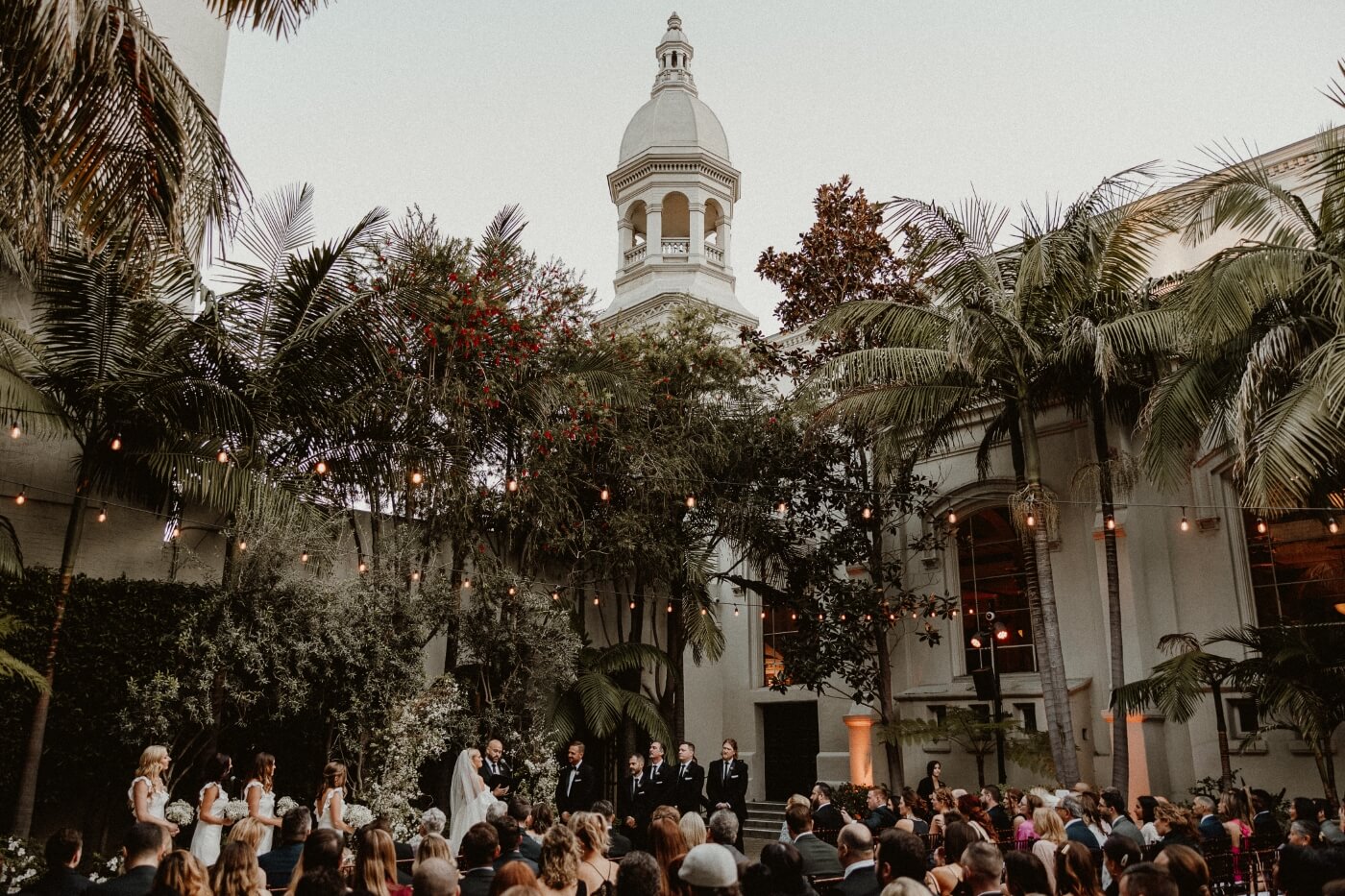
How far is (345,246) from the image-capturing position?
40.5 feet

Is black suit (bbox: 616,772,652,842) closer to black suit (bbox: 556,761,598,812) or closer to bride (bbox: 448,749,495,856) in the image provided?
black suit (bbox: 556,761,598,812)

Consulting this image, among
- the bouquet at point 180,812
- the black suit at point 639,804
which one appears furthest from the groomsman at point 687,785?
the bouquet at point 180,812

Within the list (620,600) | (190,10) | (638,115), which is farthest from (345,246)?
(638,115)

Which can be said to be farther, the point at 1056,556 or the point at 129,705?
the point at 1056,556

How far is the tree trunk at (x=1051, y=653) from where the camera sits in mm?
13078

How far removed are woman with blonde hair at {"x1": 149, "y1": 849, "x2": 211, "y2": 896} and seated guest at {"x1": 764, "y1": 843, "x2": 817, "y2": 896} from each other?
8.34 feet

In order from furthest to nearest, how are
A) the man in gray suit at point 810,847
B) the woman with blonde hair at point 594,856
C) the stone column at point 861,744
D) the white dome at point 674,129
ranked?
the white dome at point 674,129 → the stone column at point 861,744 → the man in gray suit at point 810,847 → the woman with blonde hair at point 594,856

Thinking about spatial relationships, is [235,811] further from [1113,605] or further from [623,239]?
[623,239]

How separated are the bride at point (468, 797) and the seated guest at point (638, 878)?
636 centimetres

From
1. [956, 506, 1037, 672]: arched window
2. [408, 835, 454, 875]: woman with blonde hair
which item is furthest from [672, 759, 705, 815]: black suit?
[956, 506, 1037, 672]: arched window

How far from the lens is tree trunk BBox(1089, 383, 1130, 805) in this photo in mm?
13141

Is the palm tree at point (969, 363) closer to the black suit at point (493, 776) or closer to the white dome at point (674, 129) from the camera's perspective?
the black suit at point (493, 776)

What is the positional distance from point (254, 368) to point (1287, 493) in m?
11.9

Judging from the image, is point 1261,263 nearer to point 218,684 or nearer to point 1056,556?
point 1056,556
